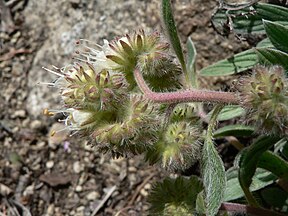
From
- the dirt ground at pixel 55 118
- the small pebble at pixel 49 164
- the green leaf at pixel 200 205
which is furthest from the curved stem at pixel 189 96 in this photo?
the small pebble at pixel 49 164

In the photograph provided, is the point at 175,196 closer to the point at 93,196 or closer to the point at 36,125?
the point at 93,196

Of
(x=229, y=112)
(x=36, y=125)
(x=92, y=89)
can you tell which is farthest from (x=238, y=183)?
(x=36, y=125)

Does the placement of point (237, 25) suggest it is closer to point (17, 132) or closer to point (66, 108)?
point (66, 108)

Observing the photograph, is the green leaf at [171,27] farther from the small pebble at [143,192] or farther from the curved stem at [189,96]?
the small pebble at [143,192]

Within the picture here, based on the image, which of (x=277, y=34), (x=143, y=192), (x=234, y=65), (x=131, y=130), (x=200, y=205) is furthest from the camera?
(x=143, y=192)

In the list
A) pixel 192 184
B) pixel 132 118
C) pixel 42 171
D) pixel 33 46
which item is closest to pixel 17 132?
pixel 42 171

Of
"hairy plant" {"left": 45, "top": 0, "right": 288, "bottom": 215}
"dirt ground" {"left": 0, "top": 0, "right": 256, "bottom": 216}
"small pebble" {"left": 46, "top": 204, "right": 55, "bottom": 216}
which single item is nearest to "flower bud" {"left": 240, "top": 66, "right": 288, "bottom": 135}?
"hairy plant" {"left": 45, "top": 0, "right": 288, "bottom": 215}
